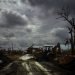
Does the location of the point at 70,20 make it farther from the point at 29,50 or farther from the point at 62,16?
the point at 29,50

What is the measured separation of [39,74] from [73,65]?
386 inches

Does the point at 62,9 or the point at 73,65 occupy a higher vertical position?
the point at 62,9

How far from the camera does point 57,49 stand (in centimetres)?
5806

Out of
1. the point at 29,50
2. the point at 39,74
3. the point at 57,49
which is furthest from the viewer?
the point at 29,50

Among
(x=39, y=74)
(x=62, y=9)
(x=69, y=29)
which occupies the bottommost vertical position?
(x=39, y=74)

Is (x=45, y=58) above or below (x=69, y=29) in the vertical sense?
below

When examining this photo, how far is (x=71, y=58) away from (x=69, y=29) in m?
21.3

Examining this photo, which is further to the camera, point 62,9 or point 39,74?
point 62,9

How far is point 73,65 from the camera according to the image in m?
28.1

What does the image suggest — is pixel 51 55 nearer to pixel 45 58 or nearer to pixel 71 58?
pixel 45 58

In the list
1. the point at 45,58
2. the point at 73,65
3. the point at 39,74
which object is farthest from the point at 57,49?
the point at 39,74

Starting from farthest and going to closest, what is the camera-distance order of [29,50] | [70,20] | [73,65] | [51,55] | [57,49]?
[29,50]
[57,49]
[51,55]
[70,20]
[73,65]

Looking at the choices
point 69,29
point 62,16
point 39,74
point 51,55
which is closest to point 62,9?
point 62,16

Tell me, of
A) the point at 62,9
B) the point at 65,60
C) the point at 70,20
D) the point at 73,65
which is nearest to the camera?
the point at 73,65
